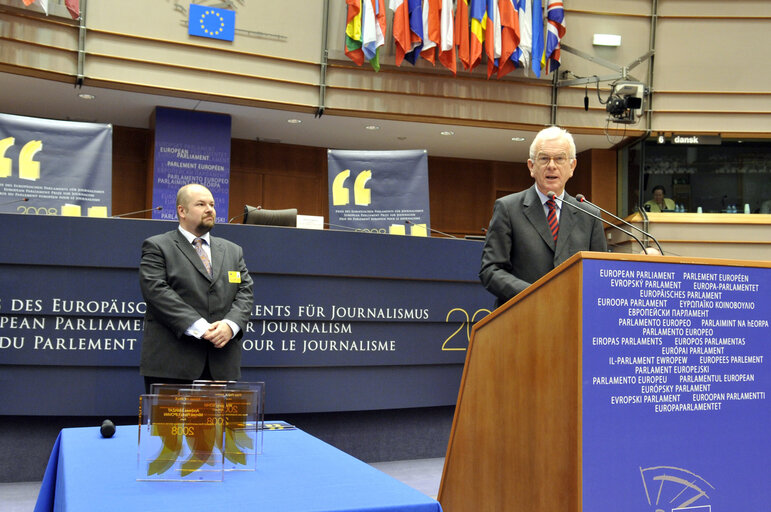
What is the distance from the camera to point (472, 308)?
5.18m

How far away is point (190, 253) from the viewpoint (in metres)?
3.52

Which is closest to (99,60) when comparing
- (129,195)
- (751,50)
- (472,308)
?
(129,195)

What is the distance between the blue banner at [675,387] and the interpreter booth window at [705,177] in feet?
24.9

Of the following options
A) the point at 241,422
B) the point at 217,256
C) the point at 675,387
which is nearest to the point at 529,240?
the point at 675,387

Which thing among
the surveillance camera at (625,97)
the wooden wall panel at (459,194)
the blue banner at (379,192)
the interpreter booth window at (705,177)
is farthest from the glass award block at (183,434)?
the wooden wall panel at (459,194)

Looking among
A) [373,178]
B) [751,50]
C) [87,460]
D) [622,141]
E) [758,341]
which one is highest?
[751,50]

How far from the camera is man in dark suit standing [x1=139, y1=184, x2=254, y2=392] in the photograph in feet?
11.0

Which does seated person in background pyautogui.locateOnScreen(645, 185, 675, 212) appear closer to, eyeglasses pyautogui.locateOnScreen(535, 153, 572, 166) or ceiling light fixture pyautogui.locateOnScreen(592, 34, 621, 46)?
ceiling light fixture pyautogui.locateOnScreen(592, 34, 621, 46)

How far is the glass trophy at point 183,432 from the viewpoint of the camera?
1527 millimetres

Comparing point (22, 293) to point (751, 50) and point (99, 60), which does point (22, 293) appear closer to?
point (99, 60)

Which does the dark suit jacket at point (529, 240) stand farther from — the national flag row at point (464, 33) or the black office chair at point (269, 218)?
the national flag row at point (464, 33)

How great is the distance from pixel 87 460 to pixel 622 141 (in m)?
8.89

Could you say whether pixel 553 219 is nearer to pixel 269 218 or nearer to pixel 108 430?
pixel 108 430

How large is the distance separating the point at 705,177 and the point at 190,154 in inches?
248
